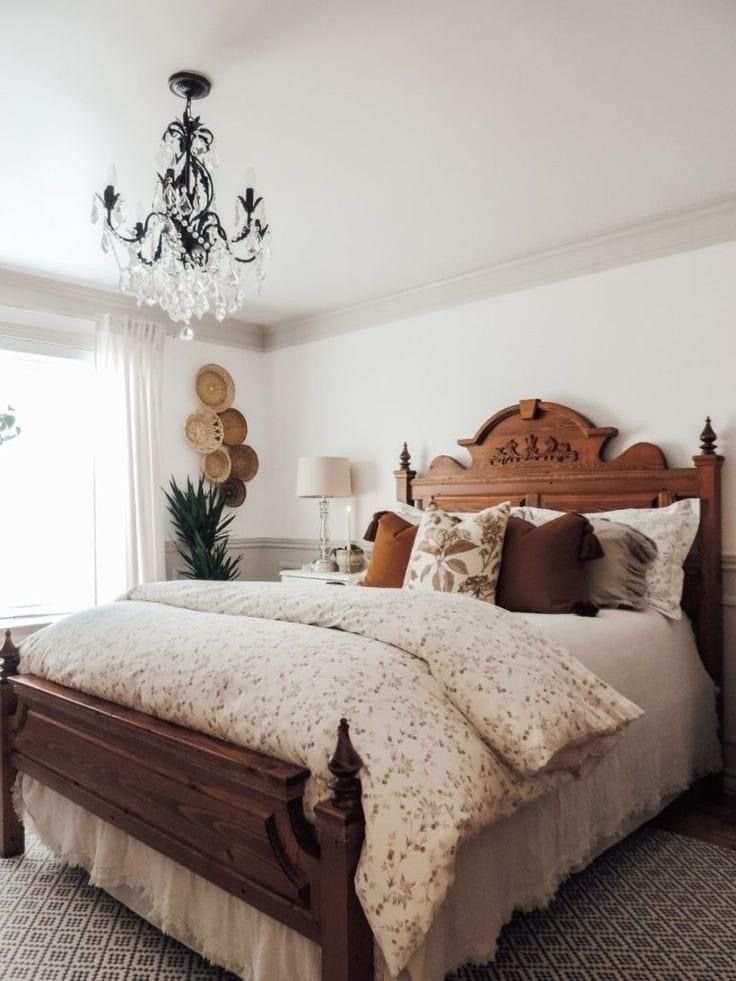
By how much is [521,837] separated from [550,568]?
A: 116cm

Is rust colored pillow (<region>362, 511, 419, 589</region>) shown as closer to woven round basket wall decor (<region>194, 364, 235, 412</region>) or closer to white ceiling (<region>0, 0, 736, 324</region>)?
white ceiling (<region>0, 0, 736, 324</region>)

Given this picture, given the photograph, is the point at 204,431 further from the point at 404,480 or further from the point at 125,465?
the point at 404,480

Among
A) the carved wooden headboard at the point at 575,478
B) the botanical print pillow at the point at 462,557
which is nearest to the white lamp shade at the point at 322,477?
the carved wooden headboard at the point at 575,478

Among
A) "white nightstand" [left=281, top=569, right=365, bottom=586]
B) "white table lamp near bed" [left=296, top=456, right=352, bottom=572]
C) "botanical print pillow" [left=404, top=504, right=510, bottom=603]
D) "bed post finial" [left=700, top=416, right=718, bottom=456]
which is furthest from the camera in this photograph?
"white table lamp near bed" [left=296, top=456, right=352, bottom=572]

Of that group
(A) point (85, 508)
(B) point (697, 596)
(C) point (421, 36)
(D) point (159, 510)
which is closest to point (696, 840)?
(B) point (697, 596)

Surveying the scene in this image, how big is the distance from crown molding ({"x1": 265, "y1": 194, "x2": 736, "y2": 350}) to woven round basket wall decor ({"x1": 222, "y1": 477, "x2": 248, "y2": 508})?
40.3 inches

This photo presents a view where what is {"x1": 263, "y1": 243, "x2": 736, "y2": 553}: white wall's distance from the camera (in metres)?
3.33

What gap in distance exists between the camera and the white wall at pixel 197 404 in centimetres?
482

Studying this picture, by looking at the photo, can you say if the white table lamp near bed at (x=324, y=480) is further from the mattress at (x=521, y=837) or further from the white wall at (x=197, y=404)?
the mattress at (x=521, y=837)

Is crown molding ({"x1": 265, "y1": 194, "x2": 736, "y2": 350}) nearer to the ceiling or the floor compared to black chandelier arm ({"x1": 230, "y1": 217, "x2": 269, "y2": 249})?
nearer to the ceiling

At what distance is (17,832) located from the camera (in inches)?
105

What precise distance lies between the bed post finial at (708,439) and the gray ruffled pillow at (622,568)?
46 centimetres

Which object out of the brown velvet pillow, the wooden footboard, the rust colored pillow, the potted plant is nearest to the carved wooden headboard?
the brown velvet pillow

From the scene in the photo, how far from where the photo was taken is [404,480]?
4375 mm
